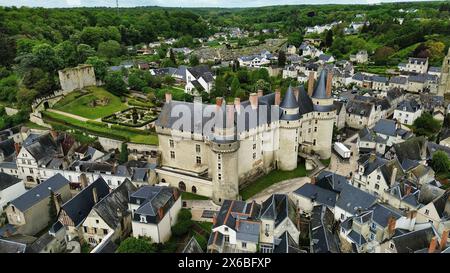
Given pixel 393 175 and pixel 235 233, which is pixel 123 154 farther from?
pixel 393 175

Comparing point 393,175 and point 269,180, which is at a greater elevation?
point 393,175

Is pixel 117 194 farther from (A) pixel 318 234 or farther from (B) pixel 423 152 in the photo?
(B) pixel 423 152

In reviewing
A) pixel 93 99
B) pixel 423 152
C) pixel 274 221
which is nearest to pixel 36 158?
pixel 93 99

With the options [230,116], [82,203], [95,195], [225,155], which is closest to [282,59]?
[230,116]

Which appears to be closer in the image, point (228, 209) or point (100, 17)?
point (228, 209)

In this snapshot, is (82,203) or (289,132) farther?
(289,132)

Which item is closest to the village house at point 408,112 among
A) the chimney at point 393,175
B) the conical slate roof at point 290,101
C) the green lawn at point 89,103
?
the conical slate roof at point 290,101
